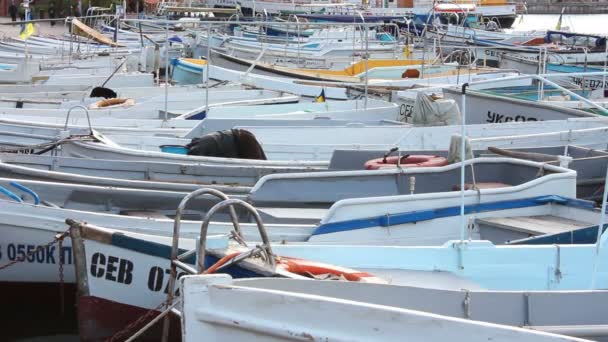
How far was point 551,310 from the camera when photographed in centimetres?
562

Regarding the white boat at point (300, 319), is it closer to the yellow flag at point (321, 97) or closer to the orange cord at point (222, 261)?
the orange cord at point (222, 261)

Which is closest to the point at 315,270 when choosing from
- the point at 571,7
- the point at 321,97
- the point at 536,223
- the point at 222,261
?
the point at 222,261

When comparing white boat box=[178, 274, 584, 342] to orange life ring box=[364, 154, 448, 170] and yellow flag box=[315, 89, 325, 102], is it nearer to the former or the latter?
orange life ring box=[364, 154, 448, 170]

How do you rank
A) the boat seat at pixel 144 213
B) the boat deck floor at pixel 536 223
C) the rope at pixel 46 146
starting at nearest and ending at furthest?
the boat deck floor at pixel 536 223, the boat seat at pixel 144 213, the rope at pixel 46 146

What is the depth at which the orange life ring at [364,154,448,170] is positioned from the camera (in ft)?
32.1

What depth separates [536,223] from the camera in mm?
8844

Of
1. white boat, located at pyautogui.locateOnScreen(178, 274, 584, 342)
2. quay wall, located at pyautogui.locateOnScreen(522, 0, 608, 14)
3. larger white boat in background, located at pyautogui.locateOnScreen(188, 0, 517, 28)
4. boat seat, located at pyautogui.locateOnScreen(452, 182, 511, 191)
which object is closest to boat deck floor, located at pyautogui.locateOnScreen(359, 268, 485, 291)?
white boat, located at pyautogui.locateOnScreen(178, 274, 584, 342)

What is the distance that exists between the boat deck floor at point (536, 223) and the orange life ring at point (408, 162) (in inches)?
44.6

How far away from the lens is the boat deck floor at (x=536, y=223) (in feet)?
28.0

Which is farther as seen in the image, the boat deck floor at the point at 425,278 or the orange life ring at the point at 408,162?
the orange life ring at the point at 408,162

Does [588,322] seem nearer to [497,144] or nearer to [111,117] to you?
[497,144]

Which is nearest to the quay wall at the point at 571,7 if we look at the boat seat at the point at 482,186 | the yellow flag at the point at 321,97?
the yellow flag at the point at 321,97

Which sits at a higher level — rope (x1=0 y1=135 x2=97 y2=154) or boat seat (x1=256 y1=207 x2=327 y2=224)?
rope (x1=0 y1=135 x2=97 y2=154)

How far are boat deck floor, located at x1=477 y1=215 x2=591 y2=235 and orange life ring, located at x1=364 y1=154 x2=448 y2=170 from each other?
1.13m
